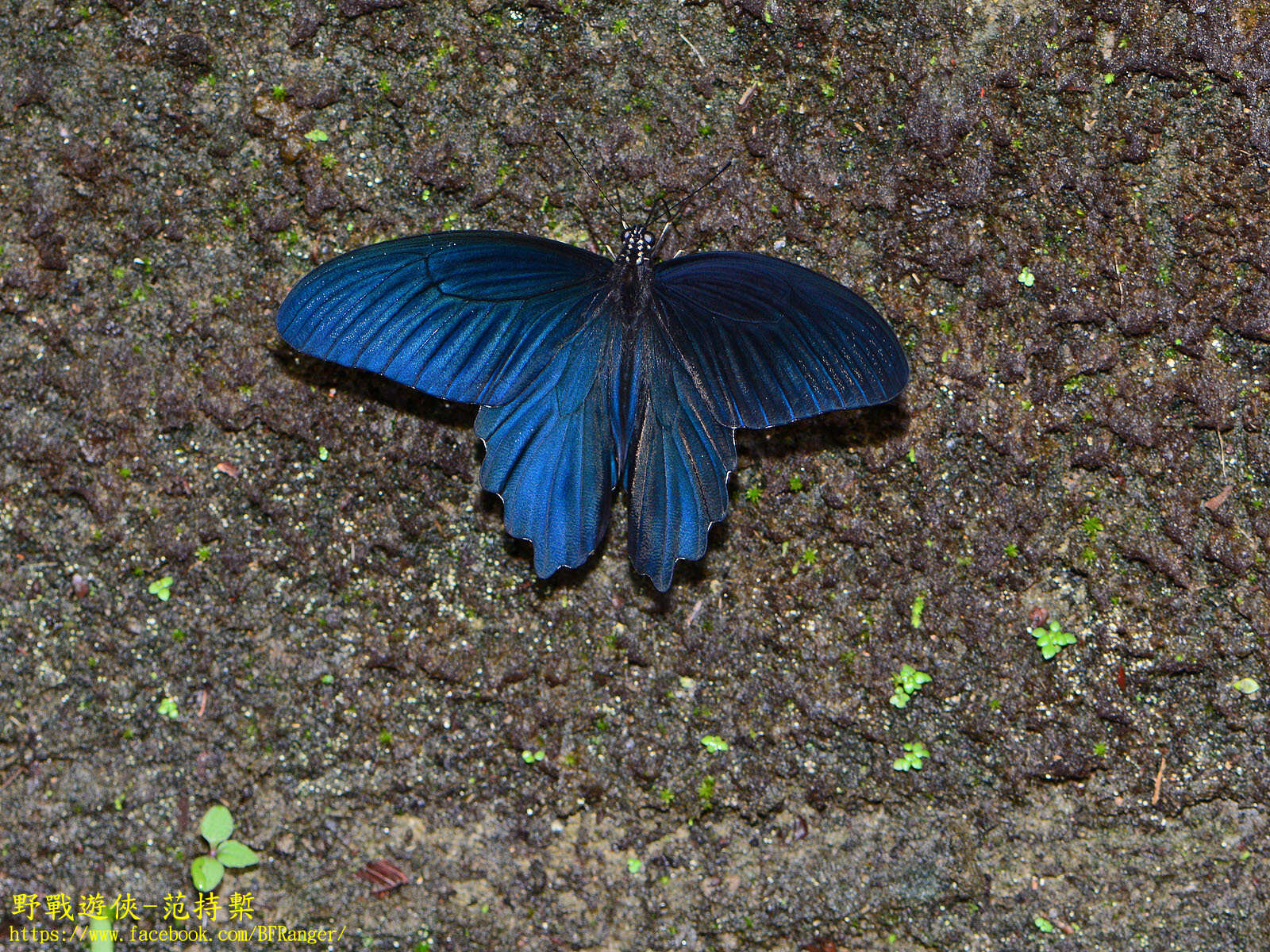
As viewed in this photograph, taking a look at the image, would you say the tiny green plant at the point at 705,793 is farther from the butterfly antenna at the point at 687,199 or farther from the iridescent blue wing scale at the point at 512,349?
the butterfly antenna at the point at 687,199

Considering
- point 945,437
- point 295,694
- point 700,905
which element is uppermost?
point 945,437

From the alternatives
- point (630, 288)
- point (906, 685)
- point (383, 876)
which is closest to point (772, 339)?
point (630, 288)

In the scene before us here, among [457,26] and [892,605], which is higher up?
[457,26]

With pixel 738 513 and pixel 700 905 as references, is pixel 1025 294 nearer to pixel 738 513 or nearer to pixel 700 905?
pixel 738 513

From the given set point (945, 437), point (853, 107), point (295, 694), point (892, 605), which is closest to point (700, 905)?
point (892, 605)

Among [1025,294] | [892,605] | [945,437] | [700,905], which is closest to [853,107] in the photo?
[1025,294]

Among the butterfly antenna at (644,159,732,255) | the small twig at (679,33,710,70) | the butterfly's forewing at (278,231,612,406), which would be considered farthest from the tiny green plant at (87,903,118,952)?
the small twig at (679,33,710,70)
